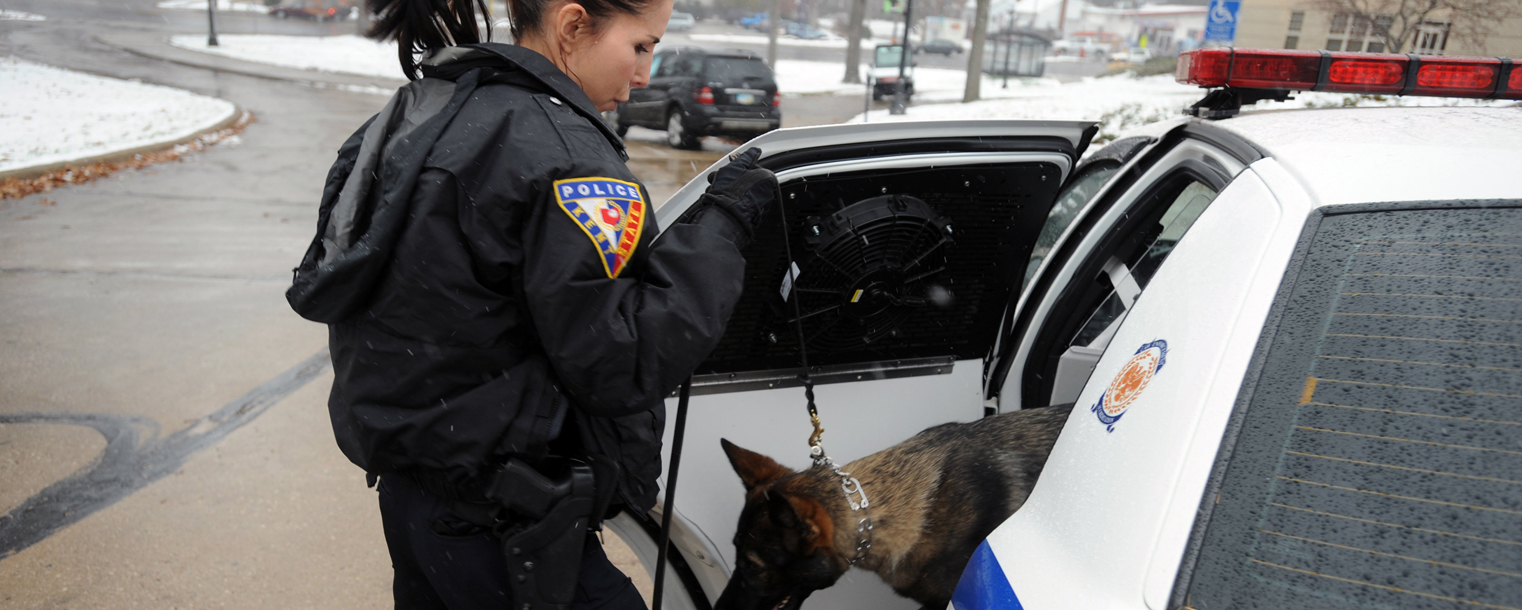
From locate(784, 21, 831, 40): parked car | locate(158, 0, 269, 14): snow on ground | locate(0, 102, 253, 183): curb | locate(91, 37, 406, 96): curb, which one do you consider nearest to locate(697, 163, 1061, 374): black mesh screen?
locate(0, 102, 253, 183): curb

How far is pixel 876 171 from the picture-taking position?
2014 millimetres

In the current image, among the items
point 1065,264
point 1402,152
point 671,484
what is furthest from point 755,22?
point 1402,152

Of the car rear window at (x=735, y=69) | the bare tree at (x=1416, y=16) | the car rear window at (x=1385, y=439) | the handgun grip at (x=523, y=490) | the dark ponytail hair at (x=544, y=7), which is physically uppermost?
the bare tree at (x=1416, y=16)

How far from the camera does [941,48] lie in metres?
51.3

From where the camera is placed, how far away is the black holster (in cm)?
136

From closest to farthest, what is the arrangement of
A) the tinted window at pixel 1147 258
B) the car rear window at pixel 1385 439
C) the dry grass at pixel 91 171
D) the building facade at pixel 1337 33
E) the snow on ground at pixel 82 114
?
the car rear window at pixel 1385 439 → the tinted window at pixel 1147 258 → the building facade at pixel 1337 33 → the dry grass at pixel 91 171 → the snow on ground at pixel 82 114

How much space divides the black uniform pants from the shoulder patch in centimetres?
52

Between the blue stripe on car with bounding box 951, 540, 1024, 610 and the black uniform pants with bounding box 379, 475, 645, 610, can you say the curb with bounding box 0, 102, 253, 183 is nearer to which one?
the black uniform pants with bounding box 379, 475, 645, 610

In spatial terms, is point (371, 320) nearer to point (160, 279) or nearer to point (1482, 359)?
point (1482, 359)

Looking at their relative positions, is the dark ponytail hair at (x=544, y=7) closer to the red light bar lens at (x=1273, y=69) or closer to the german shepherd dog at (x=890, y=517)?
the german shepherd dog at (x=890, y=517)

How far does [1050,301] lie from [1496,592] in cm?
178

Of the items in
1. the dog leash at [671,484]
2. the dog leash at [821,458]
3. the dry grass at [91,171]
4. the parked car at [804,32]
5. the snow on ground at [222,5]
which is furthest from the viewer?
the parked car at [804,32]

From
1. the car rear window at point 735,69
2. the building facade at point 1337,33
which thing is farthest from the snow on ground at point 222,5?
the building facade at point 1337,33

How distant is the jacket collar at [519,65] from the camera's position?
1.34 metres
